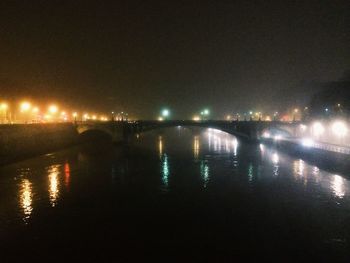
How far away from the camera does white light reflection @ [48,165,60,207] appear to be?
33319 millimetres

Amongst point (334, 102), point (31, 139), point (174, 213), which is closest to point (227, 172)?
point (174, 213)

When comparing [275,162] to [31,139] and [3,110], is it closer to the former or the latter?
[31,139]

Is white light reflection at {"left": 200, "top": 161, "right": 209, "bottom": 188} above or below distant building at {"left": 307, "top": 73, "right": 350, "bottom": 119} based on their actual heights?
below

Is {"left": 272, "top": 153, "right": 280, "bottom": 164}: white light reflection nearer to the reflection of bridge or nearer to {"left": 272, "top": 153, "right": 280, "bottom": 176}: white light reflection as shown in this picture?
{"left": 272, "top": 153, "right": 280, "bottom": 176}: white light reflection

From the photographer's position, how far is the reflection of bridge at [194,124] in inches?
3709

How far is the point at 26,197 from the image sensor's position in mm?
34094

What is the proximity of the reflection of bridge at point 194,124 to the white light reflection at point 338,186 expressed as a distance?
52.0 m

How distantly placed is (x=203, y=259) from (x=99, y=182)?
23.7 metres

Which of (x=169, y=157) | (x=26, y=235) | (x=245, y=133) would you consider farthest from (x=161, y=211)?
(x=245, y=133)

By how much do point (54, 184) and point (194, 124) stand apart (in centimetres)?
6067

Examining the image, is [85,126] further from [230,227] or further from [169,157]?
[230,227]

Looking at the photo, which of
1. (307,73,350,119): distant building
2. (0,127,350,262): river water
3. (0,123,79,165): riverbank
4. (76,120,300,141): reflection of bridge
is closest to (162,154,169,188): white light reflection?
(0,127,350,262): river water

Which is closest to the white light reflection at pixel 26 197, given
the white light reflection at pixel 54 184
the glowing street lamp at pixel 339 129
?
the white light reflection at pixel 54 184

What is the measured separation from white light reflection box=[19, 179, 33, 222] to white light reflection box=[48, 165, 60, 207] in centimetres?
163
